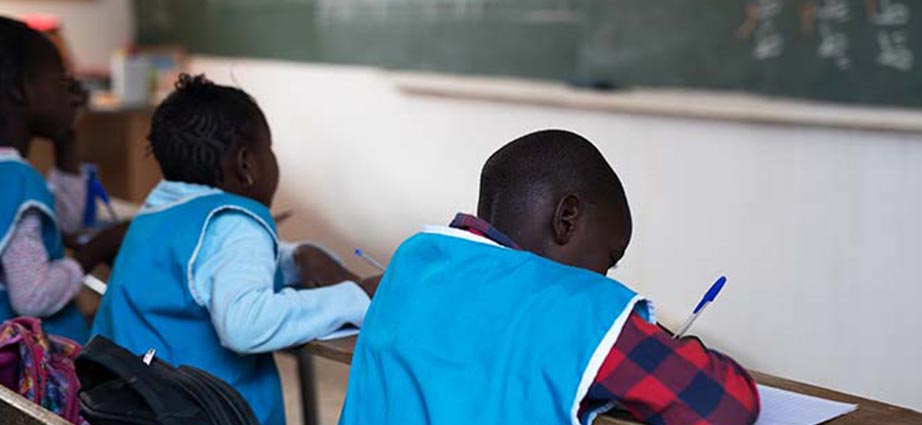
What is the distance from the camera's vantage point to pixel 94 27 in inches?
253

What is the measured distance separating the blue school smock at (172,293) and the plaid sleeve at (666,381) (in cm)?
85

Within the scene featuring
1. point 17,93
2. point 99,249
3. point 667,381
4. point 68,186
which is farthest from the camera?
point 68,186

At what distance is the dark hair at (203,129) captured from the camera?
7.04 ft

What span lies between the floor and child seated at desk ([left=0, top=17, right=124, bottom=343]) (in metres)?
1.45

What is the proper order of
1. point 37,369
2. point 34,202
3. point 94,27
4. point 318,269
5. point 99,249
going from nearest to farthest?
point 37,369 → point 318,269 → point 34,202 → point 99,249 → point 94,27

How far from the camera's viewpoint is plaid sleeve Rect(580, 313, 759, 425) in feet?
4.54

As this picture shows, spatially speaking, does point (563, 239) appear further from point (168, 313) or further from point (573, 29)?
point (573, 29)

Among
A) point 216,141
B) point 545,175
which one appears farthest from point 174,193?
point 545,175

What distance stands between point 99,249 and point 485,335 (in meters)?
1.44

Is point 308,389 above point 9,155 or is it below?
below

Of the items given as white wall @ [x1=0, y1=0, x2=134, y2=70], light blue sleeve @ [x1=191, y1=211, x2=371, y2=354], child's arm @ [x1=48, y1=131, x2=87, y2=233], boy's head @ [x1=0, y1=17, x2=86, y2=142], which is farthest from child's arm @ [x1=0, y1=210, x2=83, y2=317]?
white wall @ [x1=0, y1=0, x2=134, y2=70]

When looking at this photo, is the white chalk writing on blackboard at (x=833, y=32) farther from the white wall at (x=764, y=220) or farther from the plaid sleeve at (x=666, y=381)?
the plaid sleeve at (x=666, y=381)

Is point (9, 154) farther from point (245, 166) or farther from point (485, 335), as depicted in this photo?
point (485, 335)

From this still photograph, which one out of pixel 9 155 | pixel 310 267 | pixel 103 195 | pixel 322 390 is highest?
pixel 9 155
